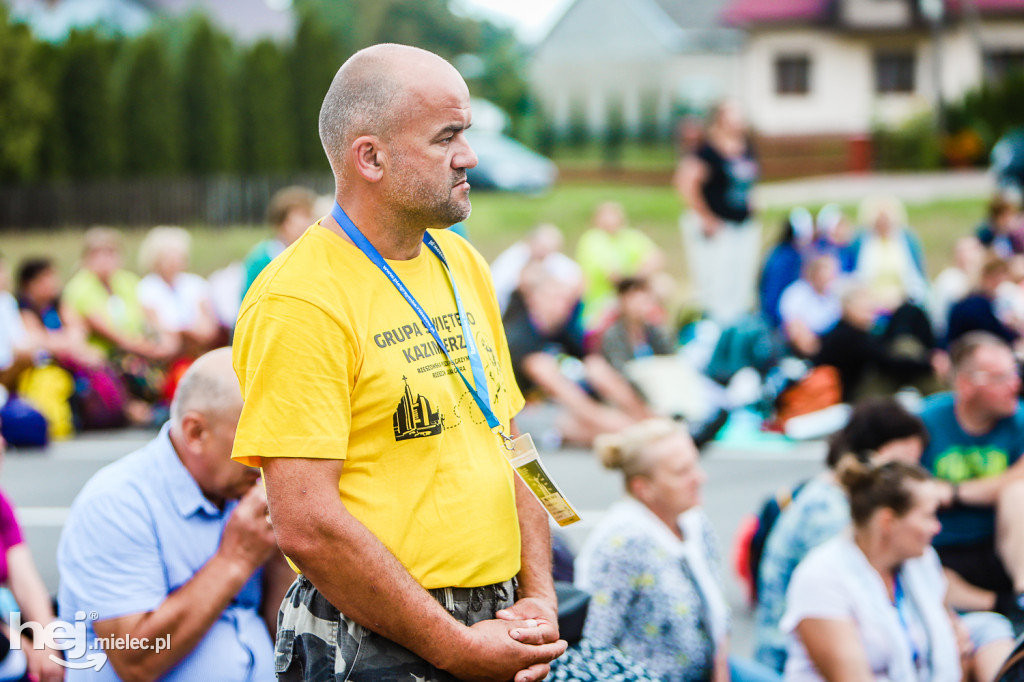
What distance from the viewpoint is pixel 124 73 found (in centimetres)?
2352

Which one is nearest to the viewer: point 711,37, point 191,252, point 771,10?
point 191,252

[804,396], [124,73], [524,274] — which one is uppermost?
[124,73]

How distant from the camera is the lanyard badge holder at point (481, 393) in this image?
1.91 meters

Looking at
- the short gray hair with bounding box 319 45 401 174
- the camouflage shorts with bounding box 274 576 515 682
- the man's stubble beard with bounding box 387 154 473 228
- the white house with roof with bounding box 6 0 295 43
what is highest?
the white house with roof with bounding box 6 0 295 43

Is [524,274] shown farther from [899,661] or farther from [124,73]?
[124,73]

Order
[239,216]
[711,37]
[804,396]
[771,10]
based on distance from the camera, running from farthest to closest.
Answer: [711,37] < [771,10] < [239,216] < [804,396]

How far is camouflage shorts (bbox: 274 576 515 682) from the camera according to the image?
184 cm

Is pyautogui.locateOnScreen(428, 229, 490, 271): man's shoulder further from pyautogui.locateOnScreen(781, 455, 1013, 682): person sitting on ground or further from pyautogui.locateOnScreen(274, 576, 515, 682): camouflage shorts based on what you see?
pyautogui.locateOnScreen(781, 455, 1013, 682): person sitting on ground

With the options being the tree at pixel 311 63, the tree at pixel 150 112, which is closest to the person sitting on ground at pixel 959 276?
the tree at pixel 311 63

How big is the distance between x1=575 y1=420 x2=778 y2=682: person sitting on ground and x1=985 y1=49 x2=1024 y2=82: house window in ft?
110

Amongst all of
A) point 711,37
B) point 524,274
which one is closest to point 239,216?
point 524,274

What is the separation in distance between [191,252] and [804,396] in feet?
55.3

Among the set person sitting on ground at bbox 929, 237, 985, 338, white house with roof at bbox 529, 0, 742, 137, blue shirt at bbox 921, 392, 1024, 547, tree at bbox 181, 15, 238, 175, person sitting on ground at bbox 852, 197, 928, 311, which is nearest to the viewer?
blue shirt at bbox 921, 392, 1024, 547

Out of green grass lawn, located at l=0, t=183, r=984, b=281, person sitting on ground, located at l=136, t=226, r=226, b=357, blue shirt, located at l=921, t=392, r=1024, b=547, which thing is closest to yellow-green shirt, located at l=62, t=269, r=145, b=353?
person sitting on ground, located at l=136, t=226, r=226, b=357
